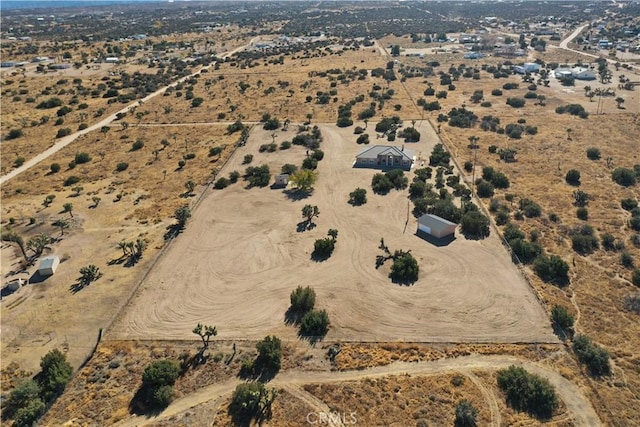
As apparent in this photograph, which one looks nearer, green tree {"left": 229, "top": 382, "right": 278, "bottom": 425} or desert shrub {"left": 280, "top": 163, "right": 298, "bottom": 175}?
green tree {"left": 229, "top": 382, "right": 278, "bottom": 425}

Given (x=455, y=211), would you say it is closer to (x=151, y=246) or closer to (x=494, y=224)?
A: (x=494, y=224)

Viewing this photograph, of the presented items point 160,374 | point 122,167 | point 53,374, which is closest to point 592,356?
point 160,374

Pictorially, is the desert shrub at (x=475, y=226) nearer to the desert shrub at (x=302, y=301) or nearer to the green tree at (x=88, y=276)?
the desert shrub at (x=302, y=301)

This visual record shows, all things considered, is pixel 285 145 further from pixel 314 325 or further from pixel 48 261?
pixel 314 325

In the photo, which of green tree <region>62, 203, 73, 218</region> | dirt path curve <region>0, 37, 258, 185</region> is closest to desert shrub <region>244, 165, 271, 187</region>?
green tree <region>62, 203, 73, 218</region>

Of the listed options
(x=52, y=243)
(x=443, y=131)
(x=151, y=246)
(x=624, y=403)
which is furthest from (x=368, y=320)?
(x=443, y=131)

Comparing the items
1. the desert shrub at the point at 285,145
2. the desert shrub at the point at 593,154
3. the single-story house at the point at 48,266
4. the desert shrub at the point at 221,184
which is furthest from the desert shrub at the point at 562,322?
the desert shrub at the point at 285,145

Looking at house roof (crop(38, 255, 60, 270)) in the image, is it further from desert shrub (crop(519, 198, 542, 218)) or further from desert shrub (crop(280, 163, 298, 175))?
desert shrub (crop(519, 198, 542, 218))
